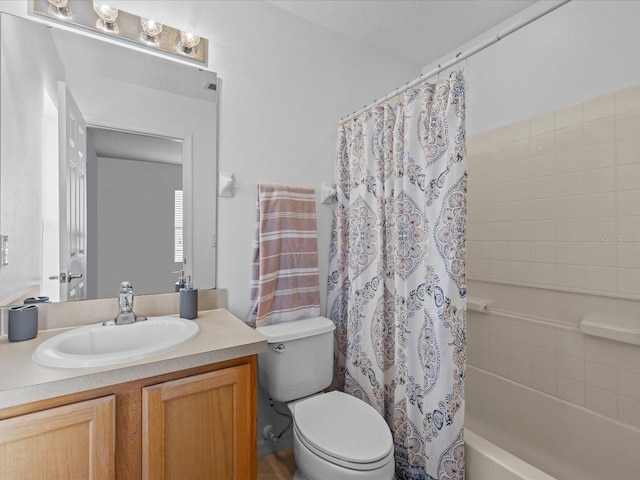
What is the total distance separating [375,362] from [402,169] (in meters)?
1.00

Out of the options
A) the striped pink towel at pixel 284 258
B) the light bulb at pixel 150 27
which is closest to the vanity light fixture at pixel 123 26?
the light bulb at pixel 150 27

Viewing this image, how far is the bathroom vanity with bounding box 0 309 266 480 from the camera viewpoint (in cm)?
83

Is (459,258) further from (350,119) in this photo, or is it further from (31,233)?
(31,233)

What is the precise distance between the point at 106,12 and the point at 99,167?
0.70m

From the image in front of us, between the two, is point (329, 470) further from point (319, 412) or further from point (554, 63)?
point (554, 63)

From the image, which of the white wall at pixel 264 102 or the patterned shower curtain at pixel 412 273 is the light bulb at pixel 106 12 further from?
the patterned shower curtain at pixel 412 273

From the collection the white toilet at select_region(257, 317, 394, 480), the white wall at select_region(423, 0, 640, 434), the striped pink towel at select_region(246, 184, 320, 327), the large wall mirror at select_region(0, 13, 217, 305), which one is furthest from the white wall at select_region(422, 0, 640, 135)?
the white toilet at select_region(257, 317, 394, 480)

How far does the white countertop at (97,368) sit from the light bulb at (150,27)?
139 cm

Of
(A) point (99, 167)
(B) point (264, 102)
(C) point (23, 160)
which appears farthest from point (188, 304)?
(B) point (264, 102)

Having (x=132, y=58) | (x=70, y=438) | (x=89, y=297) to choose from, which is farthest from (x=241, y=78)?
(x=70, y=438)

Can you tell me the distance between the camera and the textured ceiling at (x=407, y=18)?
72.4 inches

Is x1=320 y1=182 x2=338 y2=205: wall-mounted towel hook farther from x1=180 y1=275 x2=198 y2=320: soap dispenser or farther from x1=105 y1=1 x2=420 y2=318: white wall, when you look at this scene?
x1=180 y1=275 x2=198 y2=320: soap dispenser

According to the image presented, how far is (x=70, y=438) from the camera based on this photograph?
0.88m

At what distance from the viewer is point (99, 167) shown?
4.54 ft
